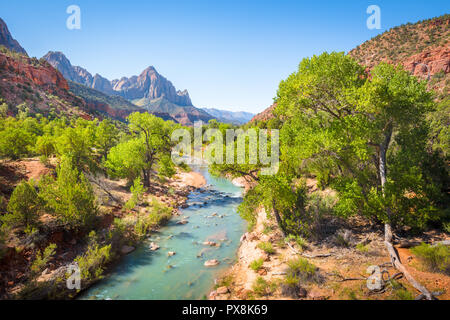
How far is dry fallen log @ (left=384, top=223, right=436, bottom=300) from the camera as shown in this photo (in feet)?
20.7

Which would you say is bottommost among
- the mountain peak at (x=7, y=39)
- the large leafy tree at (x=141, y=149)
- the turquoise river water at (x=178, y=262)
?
the turquoise river water at (x=178, y=262)

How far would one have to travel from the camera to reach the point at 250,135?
1313cm

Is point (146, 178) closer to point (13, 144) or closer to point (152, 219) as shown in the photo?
point (152, 219)

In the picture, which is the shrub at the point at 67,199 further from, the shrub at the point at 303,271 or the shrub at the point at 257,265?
the shrub at the point at 303,271

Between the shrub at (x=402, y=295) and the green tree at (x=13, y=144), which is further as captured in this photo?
the green tree at (x=13, y=144)

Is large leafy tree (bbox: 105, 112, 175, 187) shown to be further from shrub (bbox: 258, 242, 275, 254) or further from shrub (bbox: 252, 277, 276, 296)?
shrub (bbox: 252, 277, 276, 296)

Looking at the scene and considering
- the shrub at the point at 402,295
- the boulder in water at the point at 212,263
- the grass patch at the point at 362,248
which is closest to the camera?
the shrub at the point at 402,295

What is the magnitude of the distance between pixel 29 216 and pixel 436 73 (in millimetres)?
73993

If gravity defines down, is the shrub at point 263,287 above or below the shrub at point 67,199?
below

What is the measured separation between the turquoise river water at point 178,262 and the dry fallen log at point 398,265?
7.89 m

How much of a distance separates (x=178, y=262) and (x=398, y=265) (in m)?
10.8

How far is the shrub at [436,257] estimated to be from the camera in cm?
733

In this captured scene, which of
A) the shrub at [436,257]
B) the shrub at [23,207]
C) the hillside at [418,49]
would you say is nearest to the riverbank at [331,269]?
the shrub at [436,257]
